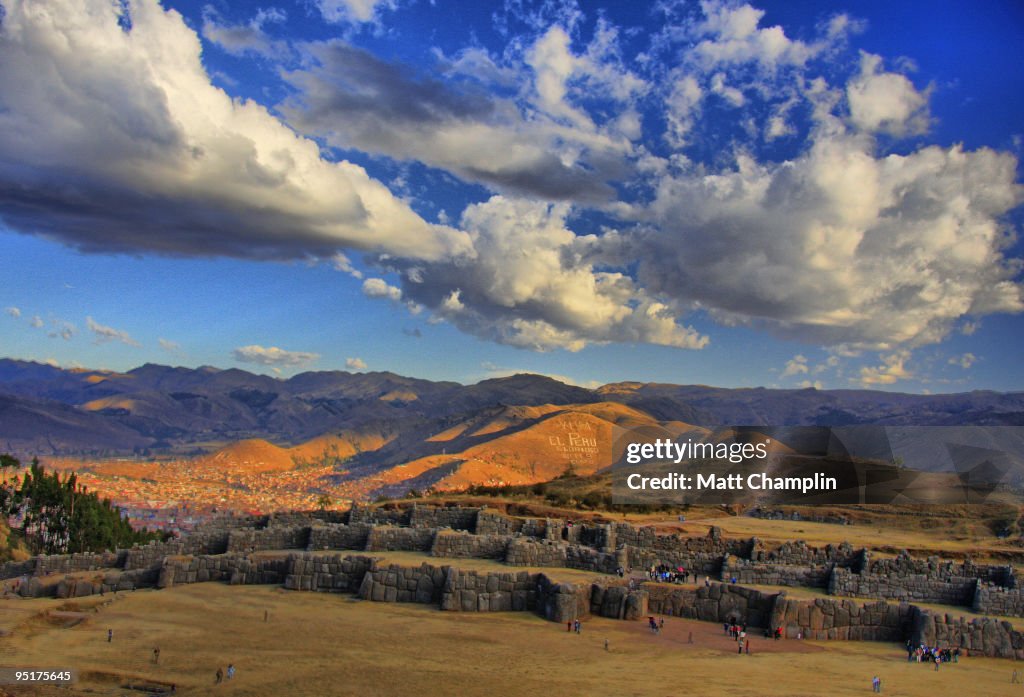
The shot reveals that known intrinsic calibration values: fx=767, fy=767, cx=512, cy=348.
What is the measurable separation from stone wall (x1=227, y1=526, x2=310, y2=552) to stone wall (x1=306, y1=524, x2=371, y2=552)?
1.09 meters

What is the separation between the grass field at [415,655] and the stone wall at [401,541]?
7.67 meters

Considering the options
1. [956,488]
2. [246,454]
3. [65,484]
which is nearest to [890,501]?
[956,488]

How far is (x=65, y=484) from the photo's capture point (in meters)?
63.8

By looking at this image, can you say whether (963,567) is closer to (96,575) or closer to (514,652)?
(514,652)

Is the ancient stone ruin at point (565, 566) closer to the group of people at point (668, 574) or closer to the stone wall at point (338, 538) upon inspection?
the stone wall at point (338, 538)

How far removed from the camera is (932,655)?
92.5ft

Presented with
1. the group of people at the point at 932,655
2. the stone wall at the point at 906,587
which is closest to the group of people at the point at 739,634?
the group of people at the point at 932,655

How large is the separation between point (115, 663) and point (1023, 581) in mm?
39391

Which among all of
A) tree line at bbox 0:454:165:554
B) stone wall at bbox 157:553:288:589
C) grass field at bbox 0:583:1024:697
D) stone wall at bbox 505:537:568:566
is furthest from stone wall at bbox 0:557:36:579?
stone wall at bbox 505:537:568:566

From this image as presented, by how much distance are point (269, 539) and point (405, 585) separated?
12.3 m

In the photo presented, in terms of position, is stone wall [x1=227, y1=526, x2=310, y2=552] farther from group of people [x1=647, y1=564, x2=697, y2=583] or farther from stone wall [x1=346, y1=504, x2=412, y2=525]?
group of people [x1=647, y1=564, x2=697, y2=583]

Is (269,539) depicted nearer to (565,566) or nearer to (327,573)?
(327,573)

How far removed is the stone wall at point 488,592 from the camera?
34.6m

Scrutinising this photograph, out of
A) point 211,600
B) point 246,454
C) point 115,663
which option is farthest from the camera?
point 246,454
